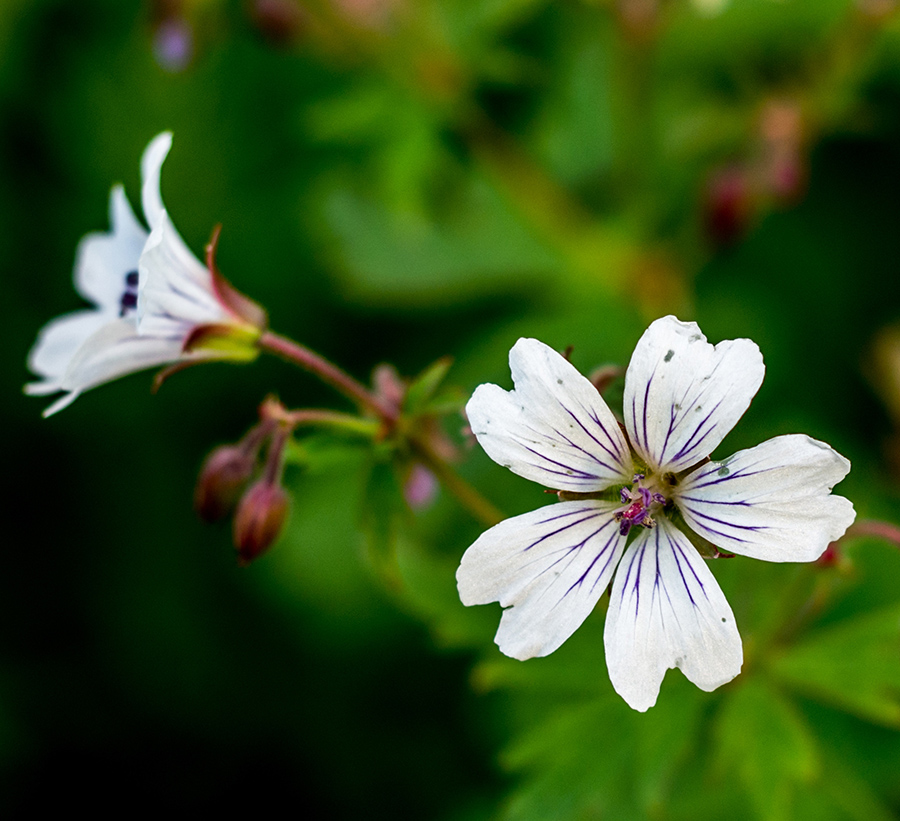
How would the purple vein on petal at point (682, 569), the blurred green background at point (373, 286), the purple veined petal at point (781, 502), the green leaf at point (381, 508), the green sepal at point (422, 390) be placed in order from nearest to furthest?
the purple veined petal at point (781, 502)
the purple vein on petal at point (682, 569)
the green sepal at point (422, 390)
the green leaf at point (381, 508)
the blurred green background at point (373, 286)

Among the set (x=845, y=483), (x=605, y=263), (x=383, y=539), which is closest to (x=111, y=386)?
(x=605, y=263)

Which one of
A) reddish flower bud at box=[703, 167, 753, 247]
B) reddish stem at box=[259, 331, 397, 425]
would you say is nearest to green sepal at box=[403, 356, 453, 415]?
reddish stem at box=[259, 331, 397, 425]

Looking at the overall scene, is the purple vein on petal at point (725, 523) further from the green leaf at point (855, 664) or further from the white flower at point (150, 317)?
the white flower at point (150, 317)

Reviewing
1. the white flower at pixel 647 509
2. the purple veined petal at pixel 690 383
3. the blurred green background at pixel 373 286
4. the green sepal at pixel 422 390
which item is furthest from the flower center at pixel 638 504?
the blurred green background at pixel 373 286

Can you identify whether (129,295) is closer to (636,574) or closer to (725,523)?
(636,574)

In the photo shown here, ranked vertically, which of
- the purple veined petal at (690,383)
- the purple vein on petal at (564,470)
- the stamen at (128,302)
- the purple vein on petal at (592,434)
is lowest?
the purple vein on petal at (564,470)

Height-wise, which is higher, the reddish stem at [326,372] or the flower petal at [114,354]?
the reddish stem at [326,372]

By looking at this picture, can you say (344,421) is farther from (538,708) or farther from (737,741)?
(538,708)
